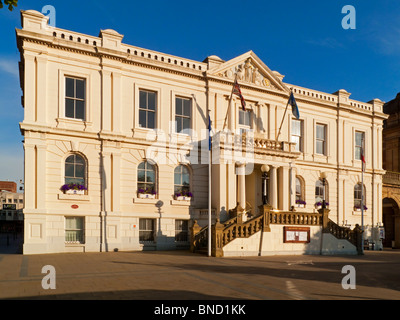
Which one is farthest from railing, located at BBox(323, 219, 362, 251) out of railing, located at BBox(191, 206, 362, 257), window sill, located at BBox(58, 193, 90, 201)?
window sill, located at BBox(58, 193, 90, 201)

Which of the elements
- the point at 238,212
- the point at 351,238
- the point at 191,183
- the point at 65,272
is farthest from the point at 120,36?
the point at 351,238

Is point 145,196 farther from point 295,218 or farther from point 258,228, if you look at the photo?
point 295,218

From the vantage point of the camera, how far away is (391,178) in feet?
123

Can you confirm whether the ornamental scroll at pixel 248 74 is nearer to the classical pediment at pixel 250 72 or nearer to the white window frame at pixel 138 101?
the classical pediment at pixel 250 72

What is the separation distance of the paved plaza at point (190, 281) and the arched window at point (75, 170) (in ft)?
21.8

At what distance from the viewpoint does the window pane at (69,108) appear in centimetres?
2328

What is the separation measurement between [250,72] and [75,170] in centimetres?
1434

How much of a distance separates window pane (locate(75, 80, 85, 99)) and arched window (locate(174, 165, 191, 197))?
745 cm

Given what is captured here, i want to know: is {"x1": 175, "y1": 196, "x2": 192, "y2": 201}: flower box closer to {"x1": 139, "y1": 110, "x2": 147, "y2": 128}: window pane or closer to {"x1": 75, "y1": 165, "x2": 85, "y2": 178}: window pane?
{"x1": 139, "y1": 110, "x2": 147, "y2": 128}: window pane

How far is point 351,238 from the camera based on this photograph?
24.8 metres

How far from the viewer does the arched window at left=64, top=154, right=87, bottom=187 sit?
2289 cm

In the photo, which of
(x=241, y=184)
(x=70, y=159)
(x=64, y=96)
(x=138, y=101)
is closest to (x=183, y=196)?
(x=241, y=184)

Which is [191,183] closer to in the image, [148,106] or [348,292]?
[148,106]

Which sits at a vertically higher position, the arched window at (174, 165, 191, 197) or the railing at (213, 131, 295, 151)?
the railing at (213, 131, 295, 151)
